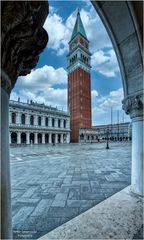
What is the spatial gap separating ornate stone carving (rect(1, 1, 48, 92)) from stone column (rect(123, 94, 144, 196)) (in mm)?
2226

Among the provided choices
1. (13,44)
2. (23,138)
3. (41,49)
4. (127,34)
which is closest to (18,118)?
(23,138)

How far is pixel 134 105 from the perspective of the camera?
127 inches

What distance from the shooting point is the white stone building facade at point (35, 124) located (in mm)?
44031

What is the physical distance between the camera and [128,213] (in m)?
2.80

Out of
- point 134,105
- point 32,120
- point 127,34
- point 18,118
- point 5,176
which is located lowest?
point 5,176

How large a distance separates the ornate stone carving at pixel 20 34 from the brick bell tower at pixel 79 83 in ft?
195

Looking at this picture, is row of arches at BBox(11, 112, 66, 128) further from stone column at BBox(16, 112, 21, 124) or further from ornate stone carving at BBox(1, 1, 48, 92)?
ornate stone carving at BBox(1, 1, 48, 92)

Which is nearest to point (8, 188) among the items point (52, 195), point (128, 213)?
point (128, 213)

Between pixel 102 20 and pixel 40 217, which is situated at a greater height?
pixel 102 20

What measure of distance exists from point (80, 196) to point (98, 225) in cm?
142

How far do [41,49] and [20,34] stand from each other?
1.27 ft

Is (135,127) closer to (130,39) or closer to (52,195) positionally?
(130,39)

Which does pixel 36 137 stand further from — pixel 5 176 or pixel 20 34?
pixel 20 34

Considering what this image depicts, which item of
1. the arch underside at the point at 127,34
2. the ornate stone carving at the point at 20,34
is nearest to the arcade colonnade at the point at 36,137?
the arch underside at the point at 127,34
